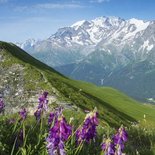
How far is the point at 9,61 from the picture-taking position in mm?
30984

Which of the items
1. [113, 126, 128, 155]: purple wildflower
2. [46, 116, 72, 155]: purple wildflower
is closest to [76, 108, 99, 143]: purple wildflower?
[113, 126, 128, 155]: purple wildflower

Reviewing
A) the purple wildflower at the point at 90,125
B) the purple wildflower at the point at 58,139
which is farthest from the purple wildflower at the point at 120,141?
the purple wildflower at the point at 58,139

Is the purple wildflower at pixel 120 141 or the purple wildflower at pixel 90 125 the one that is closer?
the purple wildflower at pixel 120 141

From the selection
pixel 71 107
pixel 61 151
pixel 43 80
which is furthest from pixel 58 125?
pixel 43 80

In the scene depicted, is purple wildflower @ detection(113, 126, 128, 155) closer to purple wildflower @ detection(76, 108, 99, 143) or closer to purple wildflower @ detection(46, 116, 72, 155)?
purple wildflower @ detection(76, 108, 99, 143)

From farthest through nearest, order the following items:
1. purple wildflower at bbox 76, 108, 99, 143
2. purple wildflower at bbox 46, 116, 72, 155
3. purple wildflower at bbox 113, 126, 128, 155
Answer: purple wildflower at bbox 76, 108, 99, 143
purple wildflower at bbox 113, 126, 128, 155
purple wildflower at bbox 46, 116, 72, 155

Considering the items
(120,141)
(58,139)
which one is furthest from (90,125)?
(58,139)

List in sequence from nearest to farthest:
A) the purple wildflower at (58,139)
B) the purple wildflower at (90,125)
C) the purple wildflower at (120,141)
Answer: the purple wildflower at (58,139) → the purple wildflower at (120,141) → the purple wildflower at (90,125)

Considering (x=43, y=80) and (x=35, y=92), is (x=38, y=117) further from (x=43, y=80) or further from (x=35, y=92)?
(x=43, y=80)

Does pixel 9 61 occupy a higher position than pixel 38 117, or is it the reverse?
pixel 9 61

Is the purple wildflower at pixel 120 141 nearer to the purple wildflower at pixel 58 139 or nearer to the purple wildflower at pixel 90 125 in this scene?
the purple wildflower at pixel 90 125

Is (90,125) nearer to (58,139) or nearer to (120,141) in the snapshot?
(120,141)

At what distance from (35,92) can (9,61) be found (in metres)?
5.68

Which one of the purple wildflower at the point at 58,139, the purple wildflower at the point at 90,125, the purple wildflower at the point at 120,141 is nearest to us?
the purple wildflower at the point at 58,139
